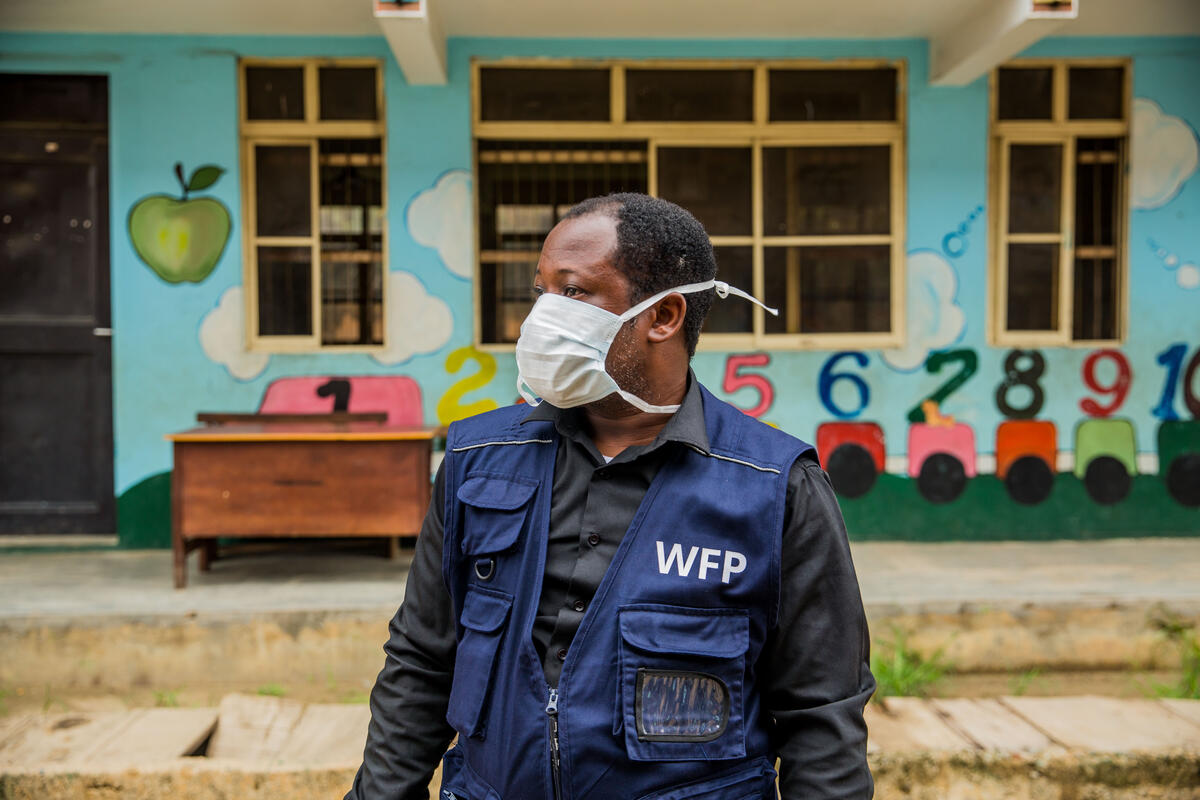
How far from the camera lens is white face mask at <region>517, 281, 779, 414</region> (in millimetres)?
1599

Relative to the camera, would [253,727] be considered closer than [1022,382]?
Yes

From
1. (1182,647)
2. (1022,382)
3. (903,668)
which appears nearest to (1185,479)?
(1022,382)

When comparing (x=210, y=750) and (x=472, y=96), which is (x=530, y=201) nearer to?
(x=472, y=96)

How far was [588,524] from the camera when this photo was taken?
4.97 ft

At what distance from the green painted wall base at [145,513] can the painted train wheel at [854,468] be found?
4.27 meters

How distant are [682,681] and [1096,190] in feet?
19.9

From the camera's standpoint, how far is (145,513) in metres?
5.89

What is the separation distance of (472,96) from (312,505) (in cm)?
279

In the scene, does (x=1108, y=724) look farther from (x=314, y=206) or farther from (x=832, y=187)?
(x=314, y=206)

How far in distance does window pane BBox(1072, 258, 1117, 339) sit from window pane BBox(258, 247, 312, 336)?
510cm

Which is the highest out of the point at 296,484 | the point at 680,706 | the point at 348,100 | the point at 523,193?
the point at 348,100

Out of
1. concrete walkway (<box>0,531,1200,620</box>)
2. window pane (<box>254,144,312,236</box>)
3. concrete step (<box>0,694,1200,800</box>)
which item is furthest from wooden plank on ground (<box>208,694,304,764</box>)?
window pane (<box>254,144,312,236</box>)

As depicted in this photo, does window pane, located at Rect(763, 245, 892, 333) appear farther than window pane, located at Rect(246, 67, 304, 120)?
Yes

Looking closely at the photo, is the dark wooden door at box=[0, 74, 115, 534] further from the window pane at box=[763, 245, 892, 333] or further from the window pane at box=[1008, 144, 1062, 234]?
the window pane at box=[1008, 144, 1062, 234]
